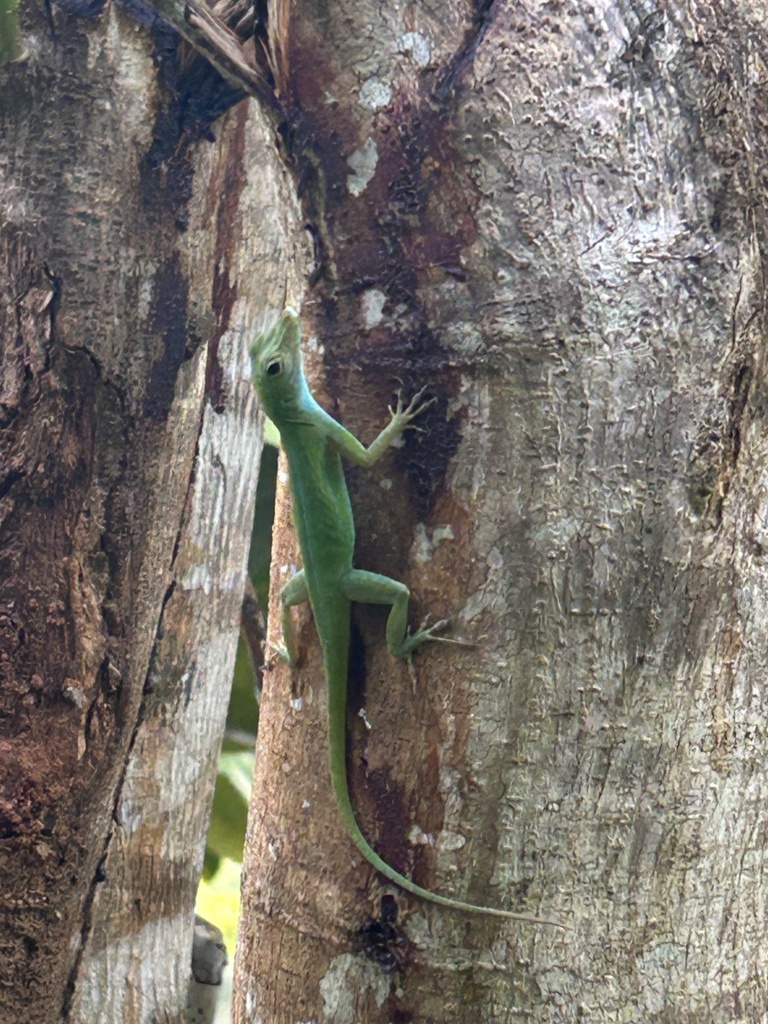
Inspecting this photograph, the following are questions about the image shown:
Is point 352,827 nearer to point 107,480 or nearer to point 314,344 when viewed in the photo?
point 314,344

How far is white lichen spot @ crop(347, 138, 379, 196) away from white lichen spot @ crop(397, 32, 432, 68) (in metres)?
0.13

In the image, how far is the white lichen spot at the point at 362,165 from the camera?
1.33 metres

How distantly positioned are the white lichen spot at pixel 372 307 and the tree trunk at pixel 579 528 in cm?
4

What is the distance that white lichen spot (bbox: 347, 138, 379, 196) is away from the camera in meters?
1.33

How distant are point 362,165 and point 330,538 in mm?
630

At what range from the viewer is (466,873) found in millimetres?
1233

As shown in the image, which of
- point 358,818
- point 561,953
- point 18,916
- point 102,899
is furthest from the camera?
point 102,899

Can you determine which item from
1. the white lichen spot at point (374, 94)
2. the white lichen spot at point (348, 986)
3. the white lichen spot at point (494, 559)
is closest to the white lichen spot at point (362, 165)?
the white lichen spot at point (374, 94)

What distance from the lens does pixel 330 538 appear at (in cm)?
155

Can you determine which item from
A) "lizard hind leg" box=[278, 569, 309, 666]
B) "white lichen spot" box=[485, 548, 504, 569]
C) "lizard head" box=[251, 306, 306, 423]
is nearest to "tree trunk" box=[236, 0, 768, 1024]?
"white lichen spot" box=[485, 548, 504, 569]

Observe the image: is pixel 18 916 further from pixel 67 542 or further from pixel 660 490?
→ pixel 660 490

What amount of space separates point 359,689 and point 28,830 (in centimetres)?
100

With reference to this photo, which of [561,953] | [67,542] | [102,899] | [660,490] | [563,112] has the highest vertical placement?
[563,112]

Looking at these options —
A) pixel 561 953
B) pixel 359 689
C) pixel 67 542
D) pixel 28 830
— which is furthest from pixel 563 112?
pixel 28 830
